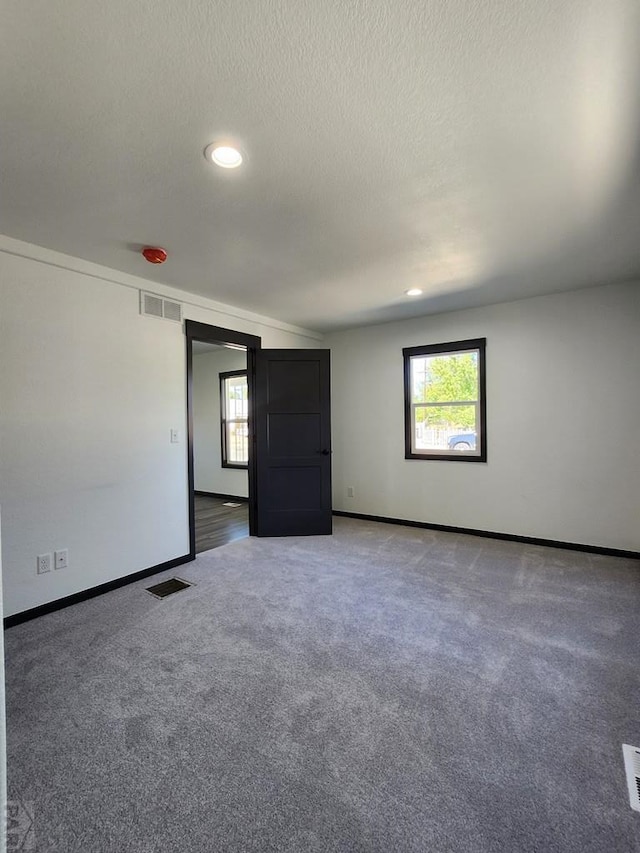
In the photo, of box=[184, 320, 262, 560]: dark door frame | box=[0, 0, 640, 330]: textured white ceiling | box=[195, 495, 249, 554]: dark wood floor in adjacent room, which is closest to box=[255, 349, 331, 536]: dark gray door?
box=[184, 320, 262, 560]: dark door frame

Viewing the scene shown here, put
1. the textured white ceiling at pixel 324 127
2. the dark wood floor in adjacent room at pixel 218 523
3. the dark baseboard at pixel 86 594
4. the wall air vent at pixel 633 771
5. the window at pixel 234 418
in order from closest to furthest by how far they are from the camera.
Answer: the textured white ceiling at pixel 324 127
the wall air vent at pixel 633 771
the dark baseboard at pixel 86 594
the dark wood floor in adjacent room at pixel 218 523
the window at pixel 234 418

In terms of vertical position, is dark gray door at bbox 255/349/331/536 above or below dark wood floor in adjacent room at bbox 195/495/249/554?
above

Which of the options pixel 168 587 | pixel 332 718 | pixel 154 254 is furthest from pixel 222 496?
pixel 332 718

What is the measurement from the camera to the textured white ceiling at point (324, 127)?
1.28 meters

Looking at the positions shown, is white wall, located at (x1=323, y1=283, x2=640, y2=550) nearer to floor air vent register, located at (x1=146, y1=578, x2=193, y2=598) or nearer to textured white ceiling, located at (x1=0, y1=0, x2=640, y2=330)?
textured white ceiling, located at (x1=0, y1=0, x2=640, y2=330)

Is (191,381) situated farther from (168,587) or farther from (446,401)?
(446,401)

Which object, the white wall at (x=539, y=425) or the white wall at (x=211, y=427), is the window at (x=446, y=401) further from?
the white wall at (x=211, y=427)

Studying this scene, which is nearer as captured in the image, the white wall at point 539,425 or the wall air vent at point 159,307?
the wall air vent at point 159,307

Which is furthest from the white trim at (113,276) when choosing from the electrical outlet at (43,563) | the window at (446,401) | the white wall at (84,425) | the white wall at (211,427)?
the white wall at (211,427)

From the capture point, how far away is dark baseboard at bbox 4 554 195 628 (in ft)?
8.63

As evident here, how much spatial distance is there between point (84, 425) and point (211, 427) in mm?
3941

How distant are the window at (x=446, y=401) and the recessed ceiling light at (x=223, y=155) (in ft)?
10.9

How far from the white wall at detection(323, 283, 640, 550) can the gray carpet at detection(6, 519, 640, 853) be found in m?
1.00

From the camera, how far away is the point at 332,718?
176cm
